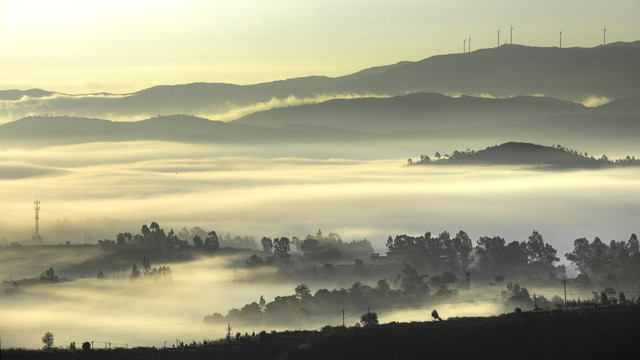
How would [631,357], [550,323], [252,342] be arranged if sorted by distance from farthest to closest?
[252,342]
[550,323]
[631,357]

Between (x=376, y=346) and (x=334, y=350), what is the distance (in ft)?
20.0

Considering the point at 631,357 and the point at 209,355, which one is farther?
the point at 209,355

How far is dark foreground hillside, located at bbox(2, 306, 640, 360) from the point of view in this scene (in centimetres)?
16862

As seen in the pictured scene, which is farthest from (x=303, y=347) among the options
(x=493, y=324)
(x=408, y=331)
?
(x=493, y=324)

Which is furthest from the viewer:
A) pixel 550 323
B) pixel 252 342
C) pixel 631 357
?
pixel 252 342

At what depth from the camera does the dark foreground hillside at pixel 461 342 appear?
168625 mm

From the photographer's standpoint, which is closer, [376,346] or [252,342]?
[376,346]

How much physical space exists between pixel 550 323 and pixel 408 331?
20288mm

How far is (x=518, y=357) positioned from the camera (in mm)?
169125

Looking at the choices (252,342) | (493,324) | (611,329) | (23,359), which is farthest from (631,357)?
(23,359)

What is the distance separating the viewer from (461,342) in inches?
6821

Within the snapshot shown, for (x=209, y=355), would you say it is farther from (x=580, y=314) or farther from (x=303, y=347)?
(x=580, y=314)

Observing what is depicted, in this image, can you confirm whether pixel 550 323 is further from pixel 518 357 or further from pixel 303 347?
pixel 303 347

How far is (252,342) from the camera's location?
189500 mm
